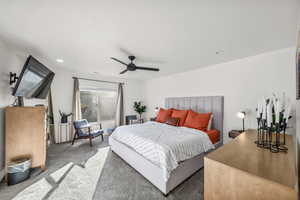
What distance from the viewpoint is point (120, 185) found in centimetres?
191

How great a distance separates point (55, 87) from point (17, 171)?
2.61 meters

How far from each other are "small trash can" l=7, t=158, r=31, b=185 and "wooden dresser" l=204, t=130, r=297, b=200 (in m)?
2.80

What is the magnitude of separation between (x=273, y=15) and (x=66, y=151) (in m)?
4.79

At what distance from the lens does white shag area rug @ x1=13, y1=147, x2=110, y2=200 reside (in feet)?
5.53

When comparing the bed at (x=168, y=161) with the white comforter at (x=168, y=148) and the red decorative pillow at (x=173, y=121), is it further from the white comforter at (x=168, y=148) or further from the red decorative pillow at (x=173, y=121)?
the red decorative pillow at (x=173, y=121)

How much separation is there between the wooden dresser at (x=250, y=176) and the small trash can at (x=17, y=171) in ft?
9.18

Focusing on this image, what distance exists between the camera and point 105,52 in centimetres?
248

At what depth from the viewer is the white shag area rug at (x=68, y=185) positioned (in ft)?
5.53

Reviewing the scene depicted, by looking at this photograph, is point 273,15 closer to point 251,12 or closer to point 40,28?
point 251,12

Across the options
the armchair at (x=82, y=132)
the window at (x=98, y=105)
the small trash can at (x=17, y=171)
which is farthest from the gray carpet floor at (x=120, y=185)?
the window at (x=98, y=105)

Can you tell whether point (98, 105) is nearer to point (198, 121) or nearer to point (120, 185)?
point (120, 185)

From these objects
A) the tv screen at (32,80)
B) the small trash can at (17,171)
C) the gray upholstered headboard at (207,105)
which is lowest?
the small trash can at (17,171)

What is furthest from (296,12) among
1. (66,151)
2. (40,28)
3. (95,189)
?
(66,151)

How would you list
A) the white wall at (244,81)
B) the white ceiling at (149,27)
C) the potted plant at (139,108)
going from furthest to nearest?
1. the potted plant at (139,108)
2. the white wall at (244,81)
3. the white ceiling at (149,27)
